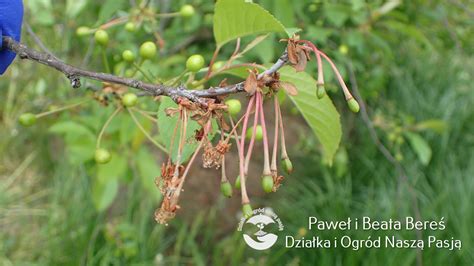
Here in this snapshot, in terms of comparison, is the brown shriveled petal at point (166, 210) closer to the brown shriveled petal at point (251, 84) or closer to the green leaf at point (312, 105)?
the brown shriveled petal at point (251, 84)

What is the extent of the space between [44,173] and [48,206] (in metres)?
0.35

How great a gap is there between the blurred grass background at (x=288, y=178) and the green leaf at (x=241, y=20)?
0.51 meters

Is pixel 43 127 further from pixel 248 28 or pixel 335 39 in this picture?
pixel 248 28

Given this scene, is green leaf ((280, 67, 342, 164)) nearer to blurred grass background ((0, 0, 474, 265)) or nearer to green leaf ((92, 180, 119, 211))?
blurred grass background ((0, 0, 474, 265))

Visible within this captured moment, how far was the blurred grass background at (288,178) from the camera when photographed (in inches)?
65.8

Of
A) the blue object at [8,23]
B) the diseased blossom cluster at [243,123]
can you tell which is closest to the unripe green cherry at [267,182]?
the diseased blossom cluster at [243,123]

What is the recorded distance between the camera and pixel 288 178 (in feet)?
8.29

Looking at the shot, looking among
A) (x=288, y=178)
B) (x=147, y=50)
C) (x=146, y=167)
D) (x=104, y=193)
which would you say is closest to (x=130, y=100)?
(x=147, y=50)

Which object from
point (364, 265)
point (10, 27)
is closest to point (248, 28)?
point (10, 27)

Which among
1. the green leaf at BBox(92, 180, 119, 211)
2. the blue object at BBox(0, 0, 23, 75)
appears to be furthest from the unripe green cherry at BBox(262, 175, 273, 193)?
the green leaf at BBox(92, 180, 119, 211)

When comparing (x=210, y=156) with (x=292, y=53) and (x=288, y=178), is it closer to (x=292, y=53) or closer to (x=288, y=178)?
(x=292, y=53)

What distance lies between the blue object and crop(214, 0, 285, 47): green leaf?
0.82 ft

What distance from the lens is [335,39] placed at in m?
1.85

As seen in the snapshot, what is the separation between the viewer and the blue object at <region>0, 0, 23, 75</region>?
700 mm
